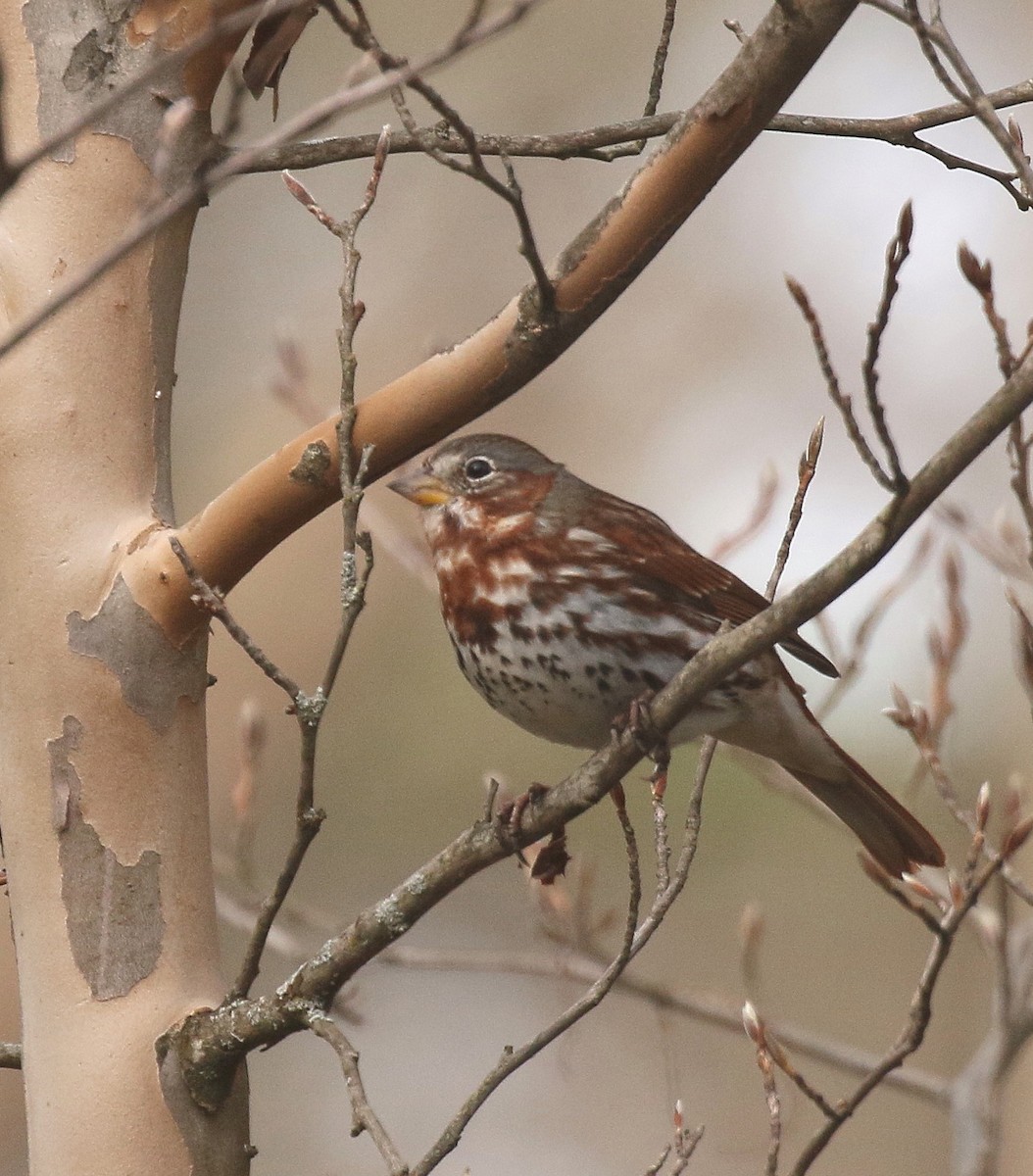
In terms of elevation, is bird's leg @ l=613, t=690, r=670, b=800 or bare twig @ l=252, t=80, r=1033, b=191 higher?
bare twig @ l=252, t=80, r=1033, b=191

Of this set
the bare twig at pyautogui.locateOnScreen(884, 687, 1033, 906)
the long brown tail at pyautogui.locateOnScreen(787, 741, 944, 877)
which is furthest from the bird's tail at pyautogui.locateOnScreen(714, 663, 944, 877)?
the bare twig at pyautogui.locateOnScreen(884, 687, 1033, 906)

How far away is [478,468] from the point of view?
13.3ft

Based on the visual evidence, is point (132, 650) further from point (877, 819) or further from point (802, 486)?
point (877, 819)

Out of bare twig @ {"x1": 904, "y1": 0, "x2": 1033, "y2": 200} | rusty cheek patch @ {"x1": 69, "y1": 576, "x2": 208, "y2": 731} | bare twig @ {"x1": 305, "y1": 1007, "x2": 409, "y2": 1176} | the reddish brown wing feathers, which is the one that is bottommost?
bare twig @ {"x1": 305, "y1": 1007, "x2": 409, "y2": 1176}

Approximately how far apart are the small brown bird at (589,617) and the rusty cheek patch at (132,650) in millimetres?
977

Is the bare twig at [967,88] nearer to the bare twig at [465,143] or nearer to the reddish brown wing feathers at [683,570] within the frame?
the bare twig at [465,143]

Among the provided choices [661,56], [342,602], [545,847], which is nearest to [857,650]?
[545,847]

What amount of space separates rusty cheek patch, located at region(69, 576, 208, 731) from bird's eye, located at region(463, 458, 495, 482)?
143 cm

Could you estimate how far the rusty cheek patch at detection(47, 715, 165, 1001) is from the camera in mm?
2613

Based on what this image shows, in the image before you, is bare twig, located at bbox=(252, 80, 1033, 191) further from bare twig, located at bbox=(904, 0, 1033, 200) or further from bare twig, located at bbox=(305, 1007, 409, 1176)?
bare twig, located at bbox=(305, 1007, 409, 1176)

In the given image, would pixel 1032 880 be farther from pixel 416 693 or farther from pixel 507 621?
pixel 416 693

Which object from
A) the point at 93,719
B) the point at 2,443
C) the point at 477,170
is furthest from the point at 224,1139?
the point at 477,170

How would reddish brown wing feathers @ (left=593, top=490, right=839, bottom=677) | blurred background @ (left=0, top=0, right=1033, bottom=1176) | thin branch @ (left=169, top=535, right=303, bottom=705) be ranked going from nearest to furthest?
thin branch @ (left=169, top=535, right=303, bottom=705)
reddish brown wing feathers @ (left=593, top=490, right=839, bottom=677)
blurred background @ (left=0, top=0, right=1033, bottom=1176)

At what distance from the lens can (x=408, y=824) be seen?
920cm
